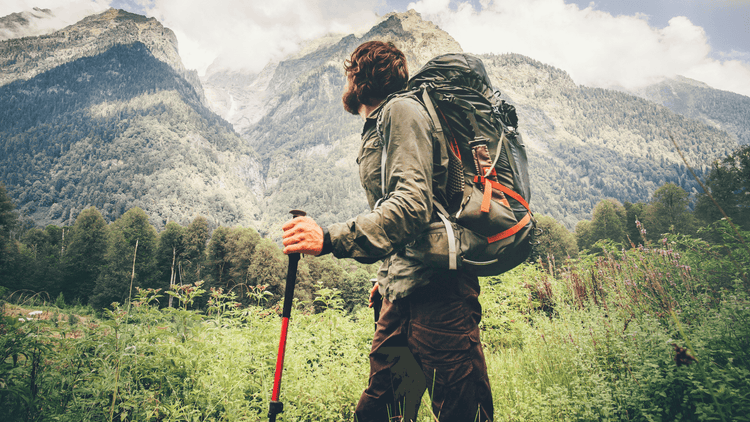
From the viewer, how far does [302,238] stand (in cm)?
142

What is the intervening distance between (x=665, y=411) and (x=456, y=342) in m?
1.45

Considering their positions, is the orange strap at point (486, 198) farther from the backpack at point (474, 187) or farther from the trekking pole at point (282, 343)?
the trekking pole at point (282, 343)

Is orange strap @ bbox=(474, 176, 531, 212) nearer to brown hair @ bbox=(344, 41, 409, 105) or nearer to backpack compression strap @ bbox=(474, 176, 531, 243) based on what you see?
backpack compression strap @ bbox=(474, 176, 531, 243)

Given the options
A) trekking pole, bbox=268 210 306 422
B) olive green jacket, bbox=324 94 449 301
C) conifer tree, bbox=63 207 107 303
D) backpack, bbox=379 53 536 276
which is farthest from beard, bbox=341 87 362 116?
conifer tree, bbox=63 207 107 303

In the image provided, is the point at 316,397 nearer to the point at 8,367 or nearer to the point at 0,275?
the point at 8,367

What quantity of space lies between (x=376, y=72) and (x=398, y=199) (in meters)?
0.97

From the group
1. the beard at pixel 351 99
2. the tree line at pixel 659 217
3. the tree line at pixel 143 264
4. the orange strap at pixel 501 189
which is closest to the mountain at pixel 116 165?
the tree line at pixel 143 264

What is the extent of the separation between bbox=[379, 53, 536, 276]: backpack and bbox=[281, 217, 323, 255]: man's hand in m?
0.47

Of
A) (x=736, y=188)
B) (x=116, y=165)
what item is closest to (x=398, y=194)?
(x=736, y=188)

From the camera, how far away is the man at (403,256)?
145 centimetres

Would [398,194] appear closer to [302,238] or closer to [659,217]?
[302,238]

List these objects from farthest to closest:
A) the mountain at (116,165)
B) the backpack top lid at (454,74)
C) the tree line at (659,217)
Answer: the mountain at (116,165) → the tree line at (659,217) → the backpack top lid at (454,74)

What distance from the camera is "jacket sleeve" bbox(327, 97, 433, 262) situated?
1430mm

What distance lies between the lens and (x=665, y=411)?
191 cm
